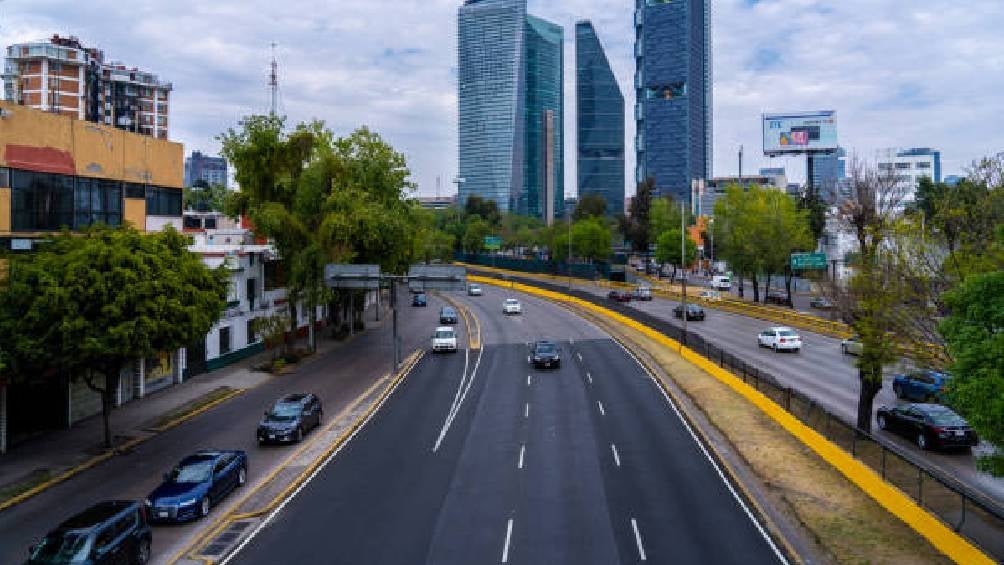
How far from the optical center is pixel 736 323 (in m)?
66.2

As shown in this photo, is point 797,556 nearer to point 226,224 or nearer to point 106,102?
point 226,224

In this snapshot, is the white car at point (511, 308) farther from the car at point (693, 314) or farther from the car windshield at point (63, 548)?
the car windshield at point (63, 548)

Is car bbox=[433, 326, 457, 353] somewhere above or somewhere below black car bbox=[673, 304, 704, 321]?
below

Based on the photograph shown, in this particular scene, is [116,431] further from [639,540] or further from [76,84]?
[76,84]

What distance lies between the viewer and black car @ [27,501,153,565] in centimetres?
1634

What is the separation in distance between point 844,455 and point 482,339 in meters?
34.5

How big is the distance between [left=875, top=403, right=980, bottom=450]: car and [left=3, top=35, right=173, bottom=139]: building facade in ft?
410

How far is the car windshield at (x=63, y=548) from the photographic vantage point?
16.3m

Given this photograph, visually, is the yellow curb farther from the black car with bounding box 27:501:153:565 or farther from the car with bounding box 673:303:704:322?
the car with bounding box 673:303:704:322

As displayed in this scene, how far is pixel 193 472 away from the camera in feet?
72.2

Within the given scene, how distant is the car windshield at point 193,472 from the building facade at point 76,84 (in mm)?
114128

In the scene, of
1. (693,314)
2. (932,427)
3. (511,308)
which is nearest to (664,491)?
(932,427)

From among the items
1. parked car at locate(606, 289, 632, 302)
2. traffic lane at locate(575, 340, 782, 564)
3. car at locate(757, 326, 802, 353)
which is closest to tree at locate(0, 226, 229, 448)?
traffic lane at locate(575, 340, 782, 564)

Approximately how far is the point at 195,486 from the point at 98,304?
353 inches
